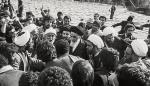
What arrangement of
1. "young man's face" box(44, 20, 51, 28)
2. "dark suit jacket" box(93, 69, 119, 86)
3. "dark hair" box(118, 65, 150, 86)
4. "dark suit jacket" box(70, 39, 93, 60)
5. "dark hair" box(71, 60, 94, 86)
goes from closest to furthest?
"dark hair" box(118, 65, 150, 86)
"dark hair" box(71, 60, 94, 86)
"dark suit jacket" box(93, 69, 119, 86)
"dark suit jacket" box(70, 39, 93, 60)
"young man's face" box(44, 20, 51, 28)

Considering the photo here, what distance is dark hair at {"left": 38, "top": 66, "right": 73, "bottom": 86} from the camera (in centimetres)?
221

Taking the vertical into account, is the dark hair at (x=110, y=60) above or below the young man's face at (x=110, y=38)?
above

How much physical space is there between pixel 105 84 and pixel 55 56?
88 centimetres

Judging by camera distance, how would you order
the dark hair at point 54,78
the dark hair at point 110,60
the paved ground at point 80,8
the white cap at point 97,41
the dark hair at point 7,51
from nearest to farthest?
the dark hair at point 54,78 < the dark hair at point 110,60 < the dark hair at point 7,51 < the white cap at point 97,41 < the paved ground at point 80,8

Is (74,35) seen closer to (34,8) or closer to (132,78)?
(132,78)

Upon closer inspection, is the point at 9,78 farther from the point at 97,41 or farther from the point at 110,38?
the point at 110,38

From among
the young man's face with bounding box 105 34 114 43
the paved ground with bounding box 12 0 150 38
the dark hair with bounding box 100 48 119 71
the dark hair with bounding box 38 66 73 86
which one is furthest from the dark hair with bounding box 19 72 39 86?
the paved ground with bounding box 12 0 150 38

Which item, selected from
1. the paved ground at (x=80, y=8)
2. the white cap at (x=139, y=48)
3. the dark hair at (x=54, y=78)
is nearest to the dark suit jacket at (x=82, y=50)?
the white cap at (x=139, y=48)

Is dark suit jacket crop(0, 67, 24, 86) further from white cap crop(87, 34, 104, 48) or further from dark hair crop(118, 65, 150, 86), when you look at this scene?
white cap crop(87, 34, 104, 48)

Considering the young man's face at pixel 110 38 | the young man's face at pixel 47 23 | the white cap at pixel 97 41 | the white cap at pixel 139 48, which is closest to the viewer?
the white cap at pixel 139 48

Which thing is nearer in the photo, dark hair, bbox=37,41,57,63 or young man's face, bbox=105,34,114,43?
dark hair, bbox=37,41,57,63

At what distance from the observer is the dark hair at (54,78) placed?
2213 mm

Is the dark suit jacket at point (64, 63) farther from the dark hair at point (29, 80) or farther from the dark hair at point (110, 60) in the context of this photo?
the dark hair at point (29, 80)

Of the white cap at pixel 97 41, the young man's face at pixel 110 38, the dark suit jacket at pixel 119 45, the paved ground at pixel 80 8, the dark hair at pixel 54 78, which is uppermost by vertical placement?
the dark hair at pixel 54 78
